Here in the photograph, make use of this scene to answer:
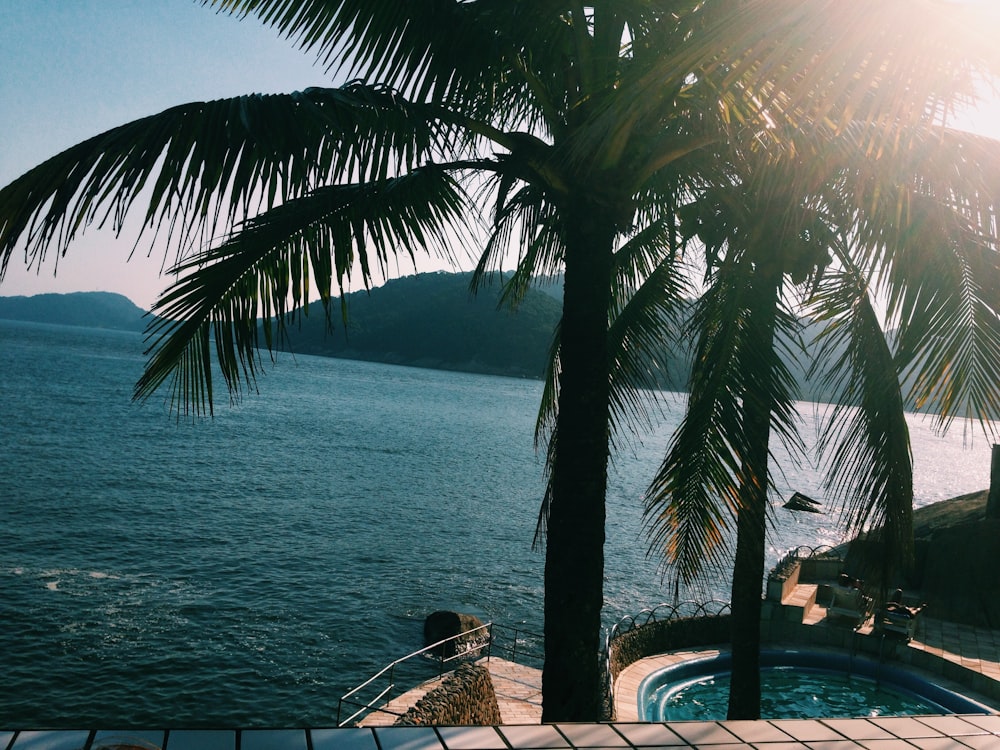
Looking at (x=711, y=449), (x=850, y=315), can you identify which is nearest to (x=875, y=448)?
(x=850, y=315)

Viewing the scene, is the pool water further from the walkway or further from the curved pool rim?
the walkway

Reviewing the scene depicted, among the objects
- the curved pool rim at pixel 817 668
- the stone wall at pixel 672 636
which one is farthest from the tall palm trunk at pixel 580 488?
the stone wall at pixel 672 636

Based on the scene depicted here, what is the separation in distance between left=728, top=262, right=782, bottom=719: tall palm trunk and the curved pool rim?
237 inches

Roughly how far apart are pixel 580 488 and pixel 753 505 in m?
1.86

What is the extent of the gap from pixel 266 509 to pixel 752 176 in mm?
43702

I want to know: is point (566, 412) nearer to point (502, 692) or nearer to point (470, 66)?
point (470, 66)

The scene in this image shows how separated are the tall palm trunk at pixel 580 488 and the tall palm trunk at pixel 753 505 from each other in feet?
4.09

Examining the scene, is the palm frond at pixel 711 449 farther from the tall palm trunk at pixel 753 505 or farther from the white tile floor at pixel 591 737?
the white tile floor at pixel 591 737

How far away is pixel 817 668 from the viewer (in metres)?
16.4

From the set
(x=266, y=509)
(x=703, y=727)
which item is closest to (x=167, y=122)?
(x=703, y=727)

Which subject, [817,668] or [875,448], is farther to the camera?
[817,668]

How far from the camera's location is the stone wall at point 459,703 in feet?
41.1

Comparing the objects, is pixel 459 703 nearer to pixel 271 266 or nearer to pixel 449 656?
pixel 271 266

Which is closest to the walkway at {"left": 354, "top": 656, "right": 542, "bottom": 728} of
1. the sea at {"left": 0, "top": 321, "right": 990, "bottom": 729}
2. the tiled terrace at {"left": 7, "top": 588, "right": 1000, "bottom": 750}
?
the sea at {"left": 0, "top": 321, "right": 990, "bottom": 729}
